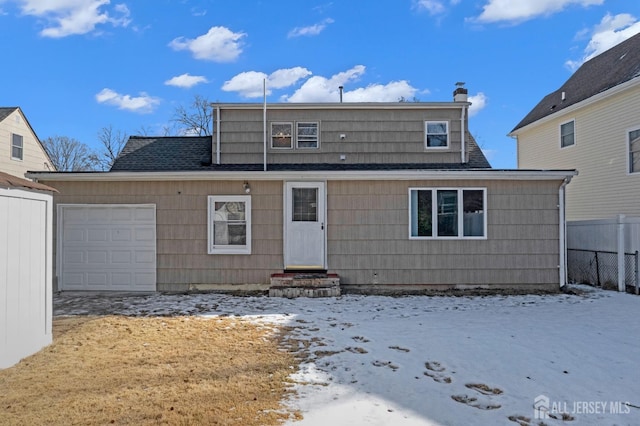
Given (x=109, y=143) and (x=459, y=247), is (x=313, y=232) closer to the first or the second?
(x=459, y=247)

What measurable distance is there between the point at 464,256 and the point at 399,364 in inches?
206

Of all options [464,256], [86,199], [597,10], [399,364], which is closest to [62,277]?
[86,199]

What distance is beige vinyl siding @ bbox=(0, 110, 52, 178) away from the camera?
1557 centimetres

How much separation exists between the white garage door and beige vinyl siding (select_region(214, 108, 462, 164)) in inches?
139

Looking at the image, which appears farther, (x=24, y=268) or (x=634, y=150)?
(x=634, y=150)

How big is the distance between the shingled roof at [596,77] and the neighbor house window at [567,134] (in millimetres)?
612

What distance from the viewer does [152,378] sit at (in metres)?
3.69

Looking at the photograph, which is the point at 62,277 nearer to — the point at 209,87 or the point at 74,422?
the point at 74,422

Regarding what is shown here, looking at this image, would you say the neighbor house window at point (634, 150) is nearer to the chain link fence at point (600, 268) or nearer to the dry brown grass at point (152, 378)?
the chain link fence at point (600, 268)

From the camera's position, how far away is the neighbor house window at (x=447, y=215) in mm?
8742

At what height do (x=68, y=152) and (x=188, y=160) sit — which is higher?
(x=68, y=152)

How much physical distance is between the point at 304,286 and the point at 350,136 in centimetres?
512

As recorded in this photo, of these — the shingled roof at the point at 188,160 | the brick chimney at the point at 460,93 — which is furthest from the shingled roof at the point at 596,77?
the shingled roof at the point at 188,160

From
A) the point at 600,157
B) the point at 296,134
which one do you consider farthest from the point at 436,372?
the point at 600,157
